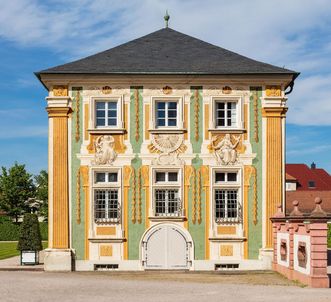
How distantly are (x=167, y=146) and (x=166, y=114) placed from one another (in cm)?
137

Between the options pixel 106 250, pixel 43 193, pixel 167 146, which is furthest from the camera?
pixel 43 193

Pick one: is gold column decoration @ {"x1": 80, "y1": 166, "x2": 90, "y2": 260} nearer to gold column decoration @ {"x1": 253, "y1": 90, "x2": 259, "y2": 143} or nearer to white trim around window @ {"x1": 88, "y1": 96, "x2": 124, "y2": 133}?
white trim around window @ {"x1": 88, "y1": 96, "x2": 124, "y2": 133}

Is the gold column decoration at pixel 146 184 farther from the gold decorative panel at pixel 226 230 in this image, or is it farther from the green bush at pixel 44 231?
the green bush at pixel 44 231

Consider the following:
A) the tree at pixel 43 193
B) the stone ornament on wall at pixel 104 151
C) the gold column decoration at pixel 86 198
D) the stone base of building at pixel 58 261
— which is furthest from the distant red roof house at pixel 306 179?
the stone base of building at pixel 58 261

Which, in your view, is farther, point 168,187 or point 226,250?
point 168,187

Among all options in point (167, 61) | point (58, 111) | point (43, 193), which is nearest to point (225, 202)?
point (167, 61)

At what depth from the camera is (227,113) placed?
29.7 m

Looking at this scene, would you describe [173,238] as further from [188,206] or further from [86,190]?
[86,190]

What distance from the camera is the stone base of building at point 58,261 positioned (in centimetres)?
2877

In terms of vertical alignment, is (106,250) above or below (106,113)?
below

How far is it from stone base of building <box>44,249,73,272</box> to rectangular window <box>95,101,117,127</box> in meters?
5.56

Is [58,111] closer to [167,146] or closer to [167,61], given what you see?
[167,146]

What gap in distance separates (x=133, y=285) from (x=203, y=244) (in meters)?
6.85

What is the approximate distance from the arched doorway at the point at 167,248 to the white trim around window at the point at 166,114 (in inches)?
161
